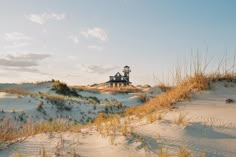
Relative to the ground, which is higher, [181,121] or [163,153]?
[181,121]

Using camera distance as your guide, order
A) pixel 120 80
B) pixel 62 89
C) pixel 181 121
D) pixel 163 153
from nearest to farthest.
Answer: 1. pixel 163 153
2. pixel 181 121
3. pixel 62 89
4. pixel 120 80

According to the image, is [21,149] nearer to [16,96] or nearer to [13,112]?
[13,112]

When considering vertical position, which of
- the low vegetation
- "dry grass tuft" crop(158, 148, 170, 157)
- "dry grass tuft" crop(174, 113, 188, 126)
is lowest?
"dry grass tuft" crop(158, 148, 170, 157)

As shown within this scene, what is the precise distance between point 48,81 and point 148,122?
28.6 meters

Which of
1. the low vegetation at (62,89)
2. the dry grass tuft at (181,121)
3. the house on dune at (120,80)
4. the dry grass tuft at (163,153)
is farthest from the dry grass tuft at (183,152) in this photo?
the house on dune at (120,80)

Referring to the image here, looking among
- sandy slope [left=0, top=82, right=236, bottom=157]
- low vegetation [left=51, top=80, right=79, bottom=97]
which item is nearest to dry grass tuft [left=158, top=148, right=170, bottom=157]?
sandy slope [left=0, top=82, right=236, bottom=157]

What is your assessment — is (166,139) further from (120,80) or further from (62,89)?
(120,80)

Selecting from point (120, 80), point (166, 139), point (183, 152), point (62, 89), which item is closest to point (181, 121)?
point (166, 139)

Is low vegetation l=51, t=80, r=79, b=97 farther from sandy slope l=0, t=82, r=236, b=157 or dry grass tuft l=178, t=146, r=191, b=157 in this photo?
dry grass tuft l=178, t=146, r=191, b=157

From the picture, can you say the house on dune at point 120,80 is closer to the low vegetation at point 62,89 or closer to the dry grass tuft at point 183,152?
the low vegetation at point 62,89

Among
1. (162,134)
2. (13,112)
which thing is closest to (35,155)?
(162,134)

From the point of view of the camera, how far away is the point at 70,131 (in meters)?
9.08

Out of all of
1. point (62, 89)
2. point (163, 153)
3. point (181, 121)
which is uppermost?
point (62, 89)

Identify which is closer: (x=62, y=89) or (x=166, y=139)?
(x=166, y=139)
